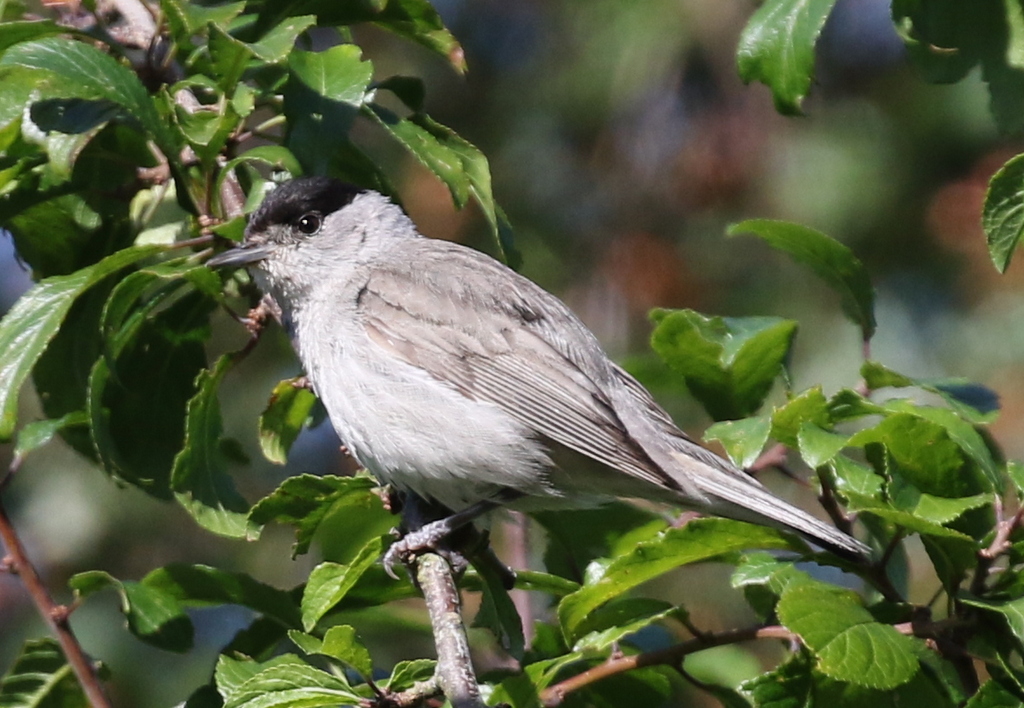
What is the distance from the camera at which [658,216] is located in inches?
283

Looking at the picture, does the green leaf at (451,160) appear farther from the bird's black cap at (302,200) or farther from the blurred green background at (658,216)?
the blurred green background at (658,216)

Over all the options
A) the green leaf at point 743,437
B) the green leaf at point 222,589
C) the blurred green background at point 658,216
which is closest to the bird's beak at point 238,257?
the green leaf at point 222,589

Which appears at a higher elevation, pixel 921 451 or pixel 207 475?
pixel 921 451

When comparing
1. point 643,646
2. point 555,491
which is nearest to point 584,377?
point 555,491

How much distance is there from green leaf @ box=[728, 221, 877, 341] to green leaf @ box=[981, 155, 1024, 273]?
1.22 ft

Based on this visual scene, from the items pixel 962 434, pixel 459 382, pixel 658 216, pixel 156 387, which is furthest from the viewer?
pixel 658 216

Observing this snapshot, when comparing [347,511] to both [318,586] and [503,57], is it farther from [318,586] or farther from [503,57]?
[503,57]

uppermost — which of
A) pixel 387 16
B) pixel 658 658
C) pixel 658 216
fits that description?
pixel 387 16

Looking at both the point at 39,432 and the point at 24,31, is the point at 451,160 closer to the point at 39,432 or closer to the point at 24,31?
the point at 24,31

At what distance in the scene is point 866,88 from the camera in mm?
7133

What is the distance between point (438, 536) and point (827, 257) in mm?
1230

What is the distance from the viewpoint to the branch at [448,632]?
8.20ft

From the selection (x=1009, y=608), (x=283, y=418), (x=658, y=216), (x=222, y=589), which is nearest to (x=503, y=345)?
(x=283, y=418)

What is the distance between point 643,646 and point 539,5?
4.87 meters
